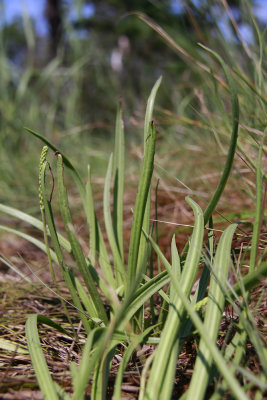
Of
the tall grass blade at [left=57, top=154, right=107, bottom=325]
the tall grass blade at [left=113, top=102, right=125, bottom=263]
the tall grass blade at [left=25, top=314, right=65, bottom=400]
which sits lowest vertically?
the tall grass blade at [left=25, top=314, right=65, bottom=400]

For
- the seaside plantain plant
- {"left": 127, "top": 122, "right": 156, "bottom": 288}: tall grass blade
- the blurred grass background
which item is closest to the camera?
the seaside plantain plant

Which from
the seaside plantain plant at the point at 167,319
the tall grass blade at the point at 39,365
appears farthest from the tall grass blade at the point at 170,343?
the tall grass blade at the point at 39,365

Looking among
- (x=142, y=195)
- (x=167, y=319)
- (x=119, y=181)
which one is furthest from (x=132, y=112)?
(x=167, y=319)

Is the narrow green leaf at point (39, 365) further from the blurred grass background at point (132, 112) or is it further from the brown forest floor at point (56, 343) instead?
the blurred grass background at point (132, 112)

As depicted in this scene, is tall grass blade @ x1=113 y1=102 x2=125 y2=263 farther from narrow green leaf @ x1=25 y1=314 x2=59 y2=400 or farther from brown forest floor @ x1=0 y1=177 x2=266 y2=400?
narrow green leaf @ x1=25 y1=314 x2=59 y2=400

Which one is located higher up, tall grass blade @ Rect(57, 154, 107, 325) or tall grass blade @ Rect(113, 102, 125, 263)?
tall grass blade @ Rect(113, 102, 125, 263)

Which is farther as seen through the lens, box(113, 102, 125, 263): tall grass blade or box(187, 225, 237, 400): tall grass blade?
box(113, 102, 125, 263): tall grass blade

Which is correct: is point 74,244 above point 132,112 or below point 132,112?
below

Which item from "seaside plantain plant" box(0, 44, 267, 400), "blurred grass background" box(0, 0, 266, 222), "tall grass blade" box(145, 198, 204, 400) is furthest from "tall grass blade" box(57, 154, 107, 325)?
"blurred grass background" box(0, 0, 266, 222)

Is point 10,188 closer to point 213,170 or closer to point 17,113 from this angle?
point 17,113

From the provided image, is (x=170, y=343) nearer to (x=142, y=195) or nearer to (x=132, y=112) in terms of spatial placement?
(x=142, y=195)

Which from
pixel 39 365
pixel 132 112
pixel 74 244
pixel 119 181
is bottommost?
pixel 39 365
